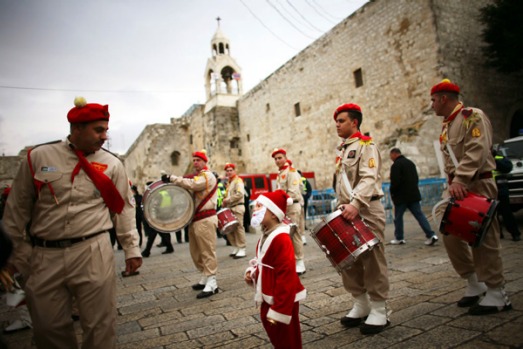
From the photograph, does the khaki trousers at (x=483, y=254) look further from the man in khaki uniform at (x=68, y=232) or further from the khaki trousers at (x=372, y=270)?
the man in khaki uniform at (x=68, y=232)

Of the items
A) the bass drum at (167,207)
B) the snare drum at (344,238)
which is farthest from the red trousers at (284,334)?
the bass drum at (167,207)

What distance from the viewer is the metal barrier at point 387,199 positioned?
33.7 ft

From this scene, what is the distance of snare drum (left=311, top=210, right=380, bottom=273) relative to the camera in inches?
105

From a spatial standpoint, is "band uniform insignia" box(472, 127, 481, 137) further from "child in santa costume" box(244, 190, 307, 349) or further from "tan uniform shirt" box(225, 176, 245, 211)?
"tan uniform shirt" box(225, 176, 245, 211)

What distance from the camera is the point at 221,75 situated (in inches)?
1150

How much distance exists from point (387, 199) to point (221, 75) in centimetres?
2259

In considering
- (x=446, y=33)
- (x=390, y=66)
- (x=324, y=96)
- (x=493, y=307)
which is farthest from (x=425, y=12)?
(x=493, y=307)

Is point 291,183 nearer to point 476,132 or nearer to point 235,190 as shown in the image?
point 235,190

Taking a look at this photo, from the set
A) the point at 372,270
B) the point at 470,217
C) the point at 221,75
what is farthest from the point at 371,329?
the point at 221,75

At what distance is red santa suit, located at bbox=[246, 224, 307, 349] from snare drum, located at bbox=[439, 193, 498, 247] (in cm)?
144

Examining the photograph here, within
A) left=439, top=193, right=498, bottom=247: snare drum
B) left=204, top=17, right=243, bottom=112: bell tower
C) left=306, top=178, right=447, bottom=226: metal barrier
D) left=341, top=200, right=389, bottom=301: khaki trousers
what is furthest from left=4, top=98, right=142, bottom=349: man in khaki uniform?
left=204, top=17, right=243, bottom=112: bell tower

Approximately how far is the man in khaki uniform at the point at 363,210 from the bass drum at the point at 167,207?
234 cm

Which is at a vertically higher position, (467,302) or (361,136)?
(361,136)

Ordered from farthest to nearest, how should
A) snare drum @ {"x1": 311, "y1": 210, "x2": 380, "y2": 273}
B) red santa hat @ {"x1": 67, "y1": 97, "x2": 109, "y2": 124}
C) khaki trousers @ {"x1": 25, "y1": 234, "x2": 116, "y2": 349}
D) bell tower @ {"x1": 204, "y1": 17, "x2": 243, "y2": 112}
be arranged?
1. bell tower @ {"x1": 204, "y1": 17, "x2": 243, "y2": 112}
2. snare drum @ {"x1": 311, "y1": 210, "x2": 380, "y2": 273}
3. red santa hat @ {"x1": 67, "y1": 97, "x2": 109, "y2": 124}
4. khaki trousers @ {"x1": 25, "y1": 234, "x2": 116, "y2": 349}
